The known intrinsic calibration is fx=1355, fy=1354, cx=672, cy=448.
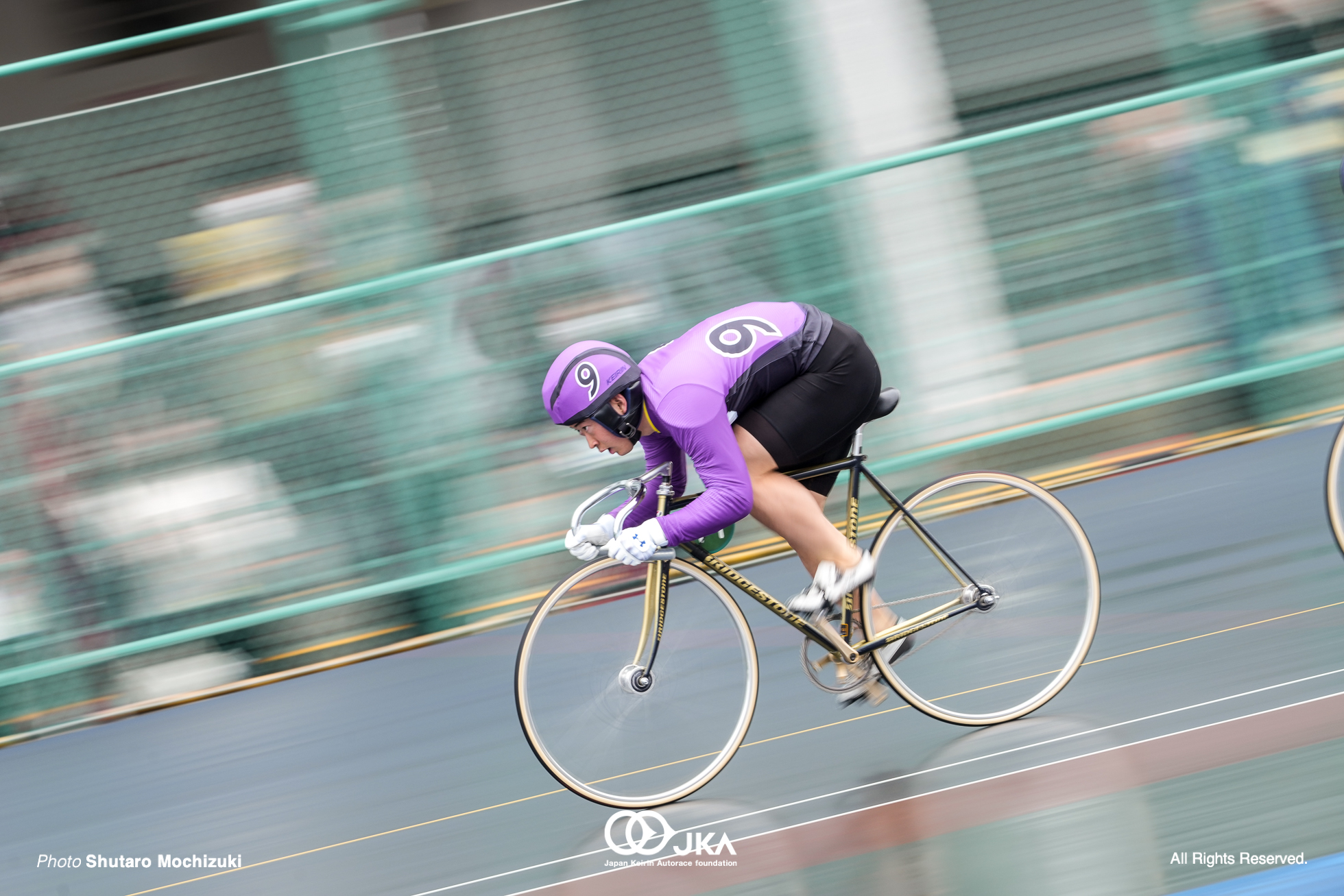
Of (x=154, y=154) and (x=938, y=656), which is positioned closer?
(x=938, y=656)

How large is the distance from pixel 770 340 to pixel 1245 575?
241 cm

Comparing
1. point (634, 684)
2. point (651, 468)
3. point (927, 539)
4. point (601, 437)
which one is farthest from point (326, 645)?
point (927, 539)

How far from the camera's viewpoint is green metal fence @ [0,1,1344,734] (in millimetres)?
6352

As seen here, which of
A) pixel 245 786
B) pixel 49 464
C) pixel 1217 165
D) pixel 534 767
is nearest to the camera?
pixel 534 767

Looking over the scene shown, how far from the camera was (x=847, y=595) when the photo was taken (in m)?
3.96

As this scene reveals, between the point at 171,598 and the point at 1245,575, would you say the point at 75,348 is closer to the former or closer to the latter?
the point at 171,598

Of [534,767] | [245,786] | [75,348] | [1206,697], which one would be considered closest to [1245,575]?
[1206,697]

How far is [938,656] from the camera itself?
13.8 feet

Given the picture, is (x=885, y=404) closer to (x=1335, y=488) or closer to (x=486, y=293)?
(x=1335, y=488)

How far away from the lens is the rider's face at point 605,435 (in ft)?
12.3

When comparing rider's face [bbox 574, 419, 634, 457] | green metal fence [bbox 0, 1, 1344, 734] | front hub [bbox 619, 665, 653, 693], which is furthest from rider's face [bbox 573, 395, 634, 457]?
green metal fence [bbox 0, 1, 1344, 734]

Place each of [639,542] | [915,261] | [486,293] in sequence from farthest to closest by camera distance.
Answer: [915,261] < [486,293] < [639,542]

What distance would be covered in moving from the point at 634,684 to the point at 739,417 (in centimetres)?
84

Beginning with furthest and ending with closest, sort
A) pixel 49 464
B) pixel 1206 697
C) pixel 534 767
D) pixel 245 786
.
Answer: pixel 49 464 < pixel 245 786 < pixel 534 767 < pixel 1206 697
